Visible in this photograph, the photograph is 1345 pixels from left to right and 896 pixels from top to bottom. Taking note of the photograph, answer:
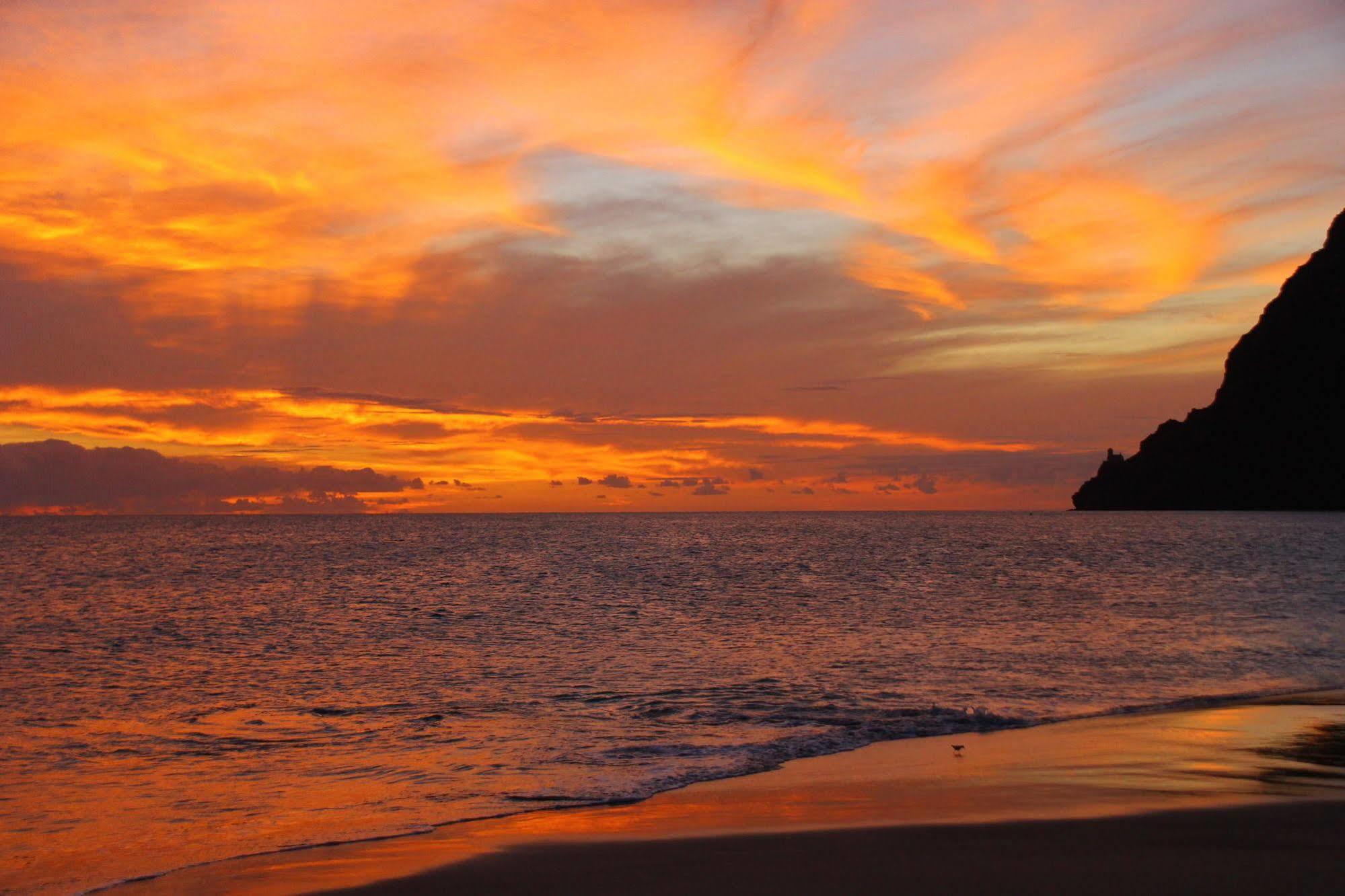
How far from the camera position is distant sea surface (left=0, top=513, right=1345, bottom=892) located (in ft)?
44.1

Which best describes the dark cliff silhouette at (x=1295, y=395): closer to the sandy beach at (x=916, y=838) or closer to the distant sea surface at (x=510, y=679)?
the distant sea surface at (x=510, y=679)

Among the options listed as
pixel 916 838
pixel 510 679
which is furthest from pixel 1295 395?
pixel 916 838

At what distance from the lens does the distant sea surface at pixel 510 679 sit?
44.1 ft

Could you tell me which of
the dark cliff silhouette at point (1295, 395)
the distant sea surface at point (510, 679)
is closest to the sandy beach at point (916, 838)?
the distant sea surface at point (510, 679)

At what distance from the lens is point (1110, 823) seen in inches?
422

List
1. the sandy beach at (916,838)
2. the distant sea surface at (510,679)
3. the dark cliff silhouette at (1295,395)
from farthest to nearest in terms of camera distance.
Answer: the dark cliff silhouette at (1295,395), the distant sea surface at (510,679), the sandy beach at (916,838)

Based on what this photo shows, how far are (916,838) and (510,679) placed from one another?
16.2 meters

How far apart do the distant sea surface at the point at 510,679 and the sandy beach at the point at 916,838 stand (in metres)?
1.24

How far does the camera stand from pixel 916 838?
406 inches

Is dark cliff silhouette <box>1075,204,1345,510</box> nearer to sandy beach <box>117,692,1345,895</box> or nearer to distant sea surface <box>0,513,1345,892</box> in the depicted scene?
distant sea surface <box>0,513,1345,892</box>

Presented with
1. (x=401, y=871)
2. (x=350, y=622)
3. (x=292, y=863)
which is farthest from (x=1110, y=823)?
(x=350, y=622)

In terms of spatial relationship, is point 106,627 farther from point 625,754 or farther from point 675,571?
point 675,571

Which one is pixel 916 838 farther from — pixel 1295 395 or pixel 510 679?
pixel 1295 395

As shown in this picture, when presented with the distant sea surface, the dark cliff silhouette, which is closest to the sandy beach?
the distant sea surface
